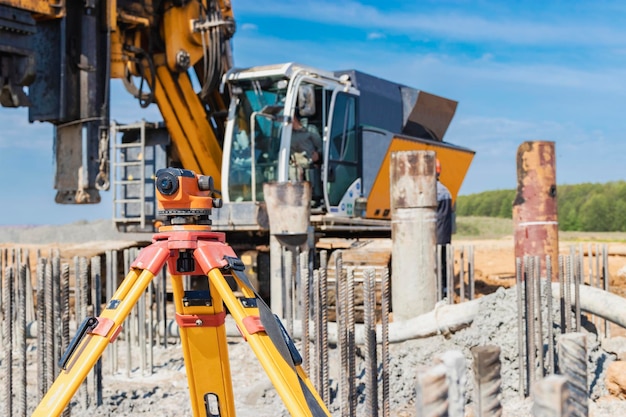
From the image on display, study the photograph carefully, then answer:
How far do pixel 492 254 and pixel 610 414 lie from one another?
15.8 meters

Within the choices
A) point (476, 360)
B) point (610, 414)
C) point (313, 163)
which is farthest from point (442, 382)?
point (313, 163)

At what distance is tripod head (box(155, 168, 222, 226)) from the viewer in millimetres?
3648

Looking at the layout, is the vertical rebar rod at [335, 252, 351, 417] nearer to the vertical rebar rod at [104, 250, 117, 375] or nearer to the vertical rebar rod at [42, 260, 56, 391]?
the vertical rebar rod at [42, 260, 56, 391]

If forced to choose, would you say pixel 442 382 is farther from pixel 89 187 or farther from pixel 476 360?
pixel 89 187

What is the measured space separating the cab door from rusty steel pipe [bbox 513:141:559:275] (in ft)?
12.6

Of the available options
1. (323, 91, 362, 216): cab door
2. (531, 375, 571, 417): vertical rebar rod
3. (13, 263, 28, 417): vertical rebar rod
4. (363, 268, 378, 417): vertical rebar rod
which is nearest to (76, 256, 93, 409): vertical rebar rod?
Result: (13, 263, 28, 417): vertical rebar rod

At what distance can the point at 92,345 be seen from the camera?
3.17m

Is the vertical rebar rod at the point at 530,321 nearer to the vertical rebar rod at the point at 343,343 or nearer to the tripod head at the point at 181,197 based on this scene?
the vertical rebar rod at the point at 343,343

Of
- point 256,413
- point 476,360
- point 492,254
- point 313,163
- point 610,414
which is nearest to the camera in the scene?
point 476,360

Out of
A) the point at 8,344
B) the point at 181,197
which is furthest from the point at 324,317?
the point at 8,344

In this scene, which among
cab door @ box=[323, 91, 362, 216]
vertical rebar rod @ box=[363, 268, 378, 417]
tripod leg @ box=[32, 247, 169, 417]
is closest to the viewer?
tripod leg @ box=[32, 247, 169, 417]

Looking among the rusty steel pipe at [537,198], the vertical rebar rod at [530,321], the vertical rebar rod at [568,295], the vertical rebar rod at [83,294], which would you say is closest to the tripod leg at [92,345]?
the vertical rebar rod at [83,294]

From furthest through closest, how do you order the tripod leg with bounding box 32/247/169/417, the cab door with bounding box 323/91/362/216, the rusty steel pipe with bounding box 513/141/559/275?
1. the cab door with bounding box 323/91/362/216
2. the rusty steel pipe with bounding box 513/141/559/275
3. the tripod leg with bounding box 32/247/169/417

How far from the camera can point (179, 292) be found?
3.90m
